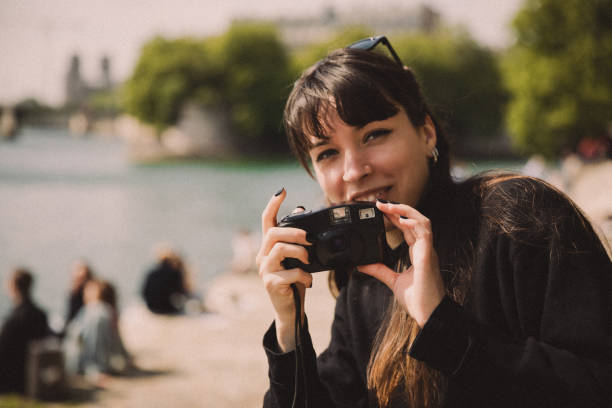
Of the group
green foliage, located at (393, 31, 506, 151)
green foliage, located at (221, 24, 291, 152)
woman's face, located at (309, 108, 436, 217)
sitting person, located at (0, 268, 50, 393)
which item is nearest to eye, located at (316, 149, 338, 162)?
woman's face, located at (309, 108, 436, 217)

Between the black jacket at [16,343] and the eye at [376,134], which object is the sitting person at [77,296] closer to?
the black jacket at [16,343]

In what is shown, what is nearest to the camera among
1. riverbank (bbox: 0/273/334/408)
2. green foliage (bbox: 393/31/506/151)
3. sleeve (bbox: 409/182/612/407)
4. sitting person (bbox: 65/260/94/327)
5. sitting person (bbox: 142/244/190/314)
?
sleeve (bbox: 409/182/612/407)

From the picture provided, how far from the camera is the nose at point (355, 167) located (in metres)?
1.64

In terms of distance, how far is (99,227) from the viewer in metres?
39.6

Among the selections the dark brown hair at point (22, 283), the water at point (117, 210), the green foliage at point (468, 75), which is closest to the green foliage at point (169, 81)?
the water at point (117, 210)

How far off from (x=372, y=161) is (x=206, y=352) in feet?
22.8

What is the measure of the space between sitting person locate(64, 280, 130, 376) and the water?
12220 millimetres

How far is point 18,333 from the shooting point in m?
6.64

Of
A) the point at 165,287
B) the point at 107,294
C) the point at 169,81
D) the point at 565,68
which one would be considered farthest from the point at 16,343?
the point at 169,81

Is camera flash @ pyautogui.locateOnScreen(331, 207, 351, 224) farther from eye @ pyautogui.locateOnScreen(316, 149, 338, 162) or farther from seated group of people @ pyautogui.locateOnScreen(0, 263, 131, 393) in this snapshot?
seated group of people @ pyautogui.locateOnScreen(0, 263, 131, 393)

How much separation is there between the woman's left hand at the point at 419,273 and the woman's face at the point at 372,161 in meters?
0.20

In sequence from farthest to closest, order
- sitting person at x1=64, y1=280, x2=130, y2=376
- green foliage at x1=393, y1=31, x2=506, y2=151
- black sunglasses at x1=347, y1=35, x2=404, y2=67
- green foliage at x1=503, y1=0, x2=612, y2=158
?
1. green foliage at x1=393, y1=31, x2=506, y2=151
2. green foliage at x1=503, y1=0, x2=612, y2=158
3. sitting person at x1=64, y1=280, x2=130, y2=376
4. black sunglasses at x1=347, y1=35, x2=404, y2=67

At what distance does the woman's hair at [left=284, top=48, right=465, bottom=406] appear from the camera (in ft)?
5.14

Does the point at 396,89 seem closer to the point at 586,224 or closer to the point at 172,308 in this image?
the point at 586,224
